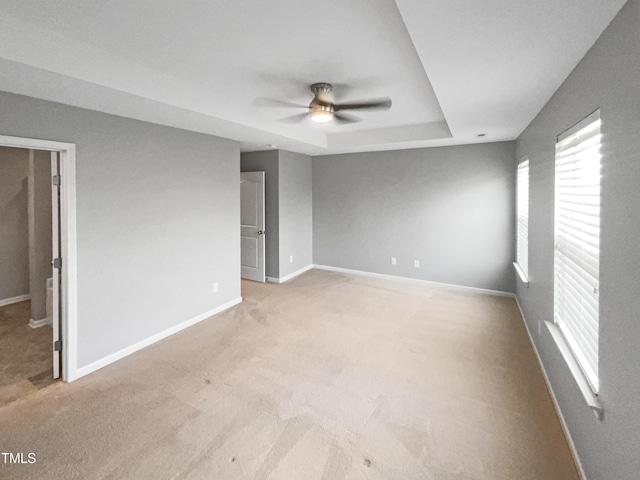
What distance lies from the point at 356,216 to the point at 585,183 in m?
4.25

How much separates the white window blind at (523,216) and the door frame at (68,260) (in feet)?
14.6

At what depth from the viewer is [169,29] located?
189 centimetres

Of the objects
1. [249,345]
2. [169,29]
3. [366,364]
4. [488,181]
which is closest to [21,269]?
[249,345]

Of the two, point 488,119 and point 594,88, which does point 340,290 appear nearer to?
point 488,119

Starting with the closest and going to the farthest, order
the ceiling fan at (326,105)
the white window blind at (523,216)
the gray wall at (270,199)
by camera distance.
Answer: the ceiling fan at (326,105), the white window blind at (523,216), the gray wall at (270,199)

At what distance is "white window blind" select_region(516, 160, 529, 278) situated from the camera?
12.1 ft

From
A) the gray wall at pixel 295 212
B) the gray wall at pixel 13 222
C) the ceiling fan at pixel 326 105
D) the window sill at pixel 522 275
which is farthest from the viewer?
the gray wall at pixel 295 212

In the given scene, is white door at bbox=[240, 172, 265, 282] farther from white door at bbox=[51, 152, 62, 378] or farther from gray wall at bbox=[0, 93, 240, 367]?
white door at bbox=[51, 152, 62, 378]

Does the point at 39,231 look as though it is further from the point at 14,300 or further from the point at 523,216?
the point at 523,216

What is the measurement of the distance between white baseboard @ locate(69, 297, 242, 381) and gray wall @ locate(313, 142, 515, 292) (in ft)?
8.80

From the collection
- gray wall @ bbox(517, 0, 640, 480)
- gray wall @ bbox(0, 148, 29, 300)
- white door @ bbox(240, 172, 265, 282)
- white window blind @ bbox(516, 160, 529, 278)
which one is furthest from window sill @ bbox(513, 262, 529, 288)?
gray wall @ bbox(0, 148, 29, 300)

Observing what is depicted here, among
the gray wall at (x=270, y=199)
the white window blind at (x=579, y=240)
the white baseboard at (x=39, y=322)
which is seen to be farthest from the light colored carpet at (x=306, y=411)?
the gray wall at (x=270, y=199)

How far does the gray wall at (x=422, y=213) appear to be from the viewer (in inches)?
189

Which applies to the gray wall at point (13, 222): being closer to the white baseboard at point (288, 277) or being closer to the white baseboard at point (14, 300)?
the white baseboard at point (14, 300)
